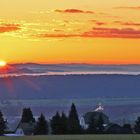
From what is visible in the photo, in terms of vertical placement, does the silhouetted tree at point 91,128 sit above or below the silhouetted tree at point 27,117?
below

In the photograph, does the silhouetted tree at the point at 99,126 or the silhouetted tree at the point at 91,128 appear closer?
the silhouetted tree at the point at 91,128

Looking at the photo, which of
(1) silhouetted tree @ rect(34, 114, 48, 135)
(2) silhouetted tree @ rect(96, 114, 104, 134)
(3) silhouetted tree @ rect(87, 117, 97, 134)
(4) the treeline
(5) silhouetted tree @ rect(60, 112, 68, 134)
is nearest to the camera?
(5) silhouetted tree @ rect(60, 112, 68, 134)

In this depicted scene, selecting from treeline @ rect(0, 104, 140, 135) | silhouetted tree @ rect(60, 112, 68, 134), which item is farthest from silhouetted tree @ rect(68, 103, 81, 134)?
silhouetted tree @ rect(60, 112, 68, 134)

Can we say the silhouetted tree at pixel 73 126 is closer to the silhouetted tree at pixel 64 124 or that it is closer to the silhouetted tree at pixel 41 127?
the silhouetted tree at pixel 64 124

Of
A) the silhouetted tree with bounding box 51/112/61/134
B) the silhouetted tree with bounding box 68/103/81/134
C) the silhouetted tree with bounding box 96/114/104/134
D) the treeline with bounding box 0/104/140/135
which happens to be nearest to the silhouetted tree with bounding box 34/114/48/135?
the treeline with bounding box 0/104/140/135

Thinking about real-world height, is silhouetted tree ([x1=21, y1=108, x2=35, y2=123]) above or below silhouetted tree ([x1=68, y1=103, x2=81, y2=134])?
above

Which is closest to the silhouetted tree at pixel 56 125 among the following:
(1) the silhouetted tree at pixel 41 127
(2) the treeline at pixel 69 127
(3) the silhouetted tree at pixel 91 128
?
(2) the treeline at pixel 69 127

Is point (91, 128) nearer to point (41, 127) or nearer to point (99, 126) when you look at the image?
point (99, 126)

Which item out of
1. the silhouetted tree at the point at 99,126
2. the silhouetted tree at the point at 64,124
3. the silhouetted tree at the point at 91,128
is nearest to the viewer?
the silhouetted tree at the point at 64,124

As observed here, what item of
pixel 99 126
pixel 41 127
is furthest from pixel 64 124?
pixel 99 126

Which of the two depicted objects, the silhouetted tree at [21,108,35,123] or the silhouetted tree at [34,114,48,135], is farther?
the silhouetted tree at [21,108,35,123]

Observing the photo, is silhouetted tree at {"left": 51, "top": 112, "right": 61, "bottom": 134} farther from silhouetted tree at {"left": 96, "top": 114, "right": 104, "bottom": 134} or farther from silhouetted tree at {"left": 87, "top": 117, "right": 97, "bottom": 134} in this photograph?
silhouetted tree at {"left": 96, "top": 114, "right": 104, "bottom": 134}

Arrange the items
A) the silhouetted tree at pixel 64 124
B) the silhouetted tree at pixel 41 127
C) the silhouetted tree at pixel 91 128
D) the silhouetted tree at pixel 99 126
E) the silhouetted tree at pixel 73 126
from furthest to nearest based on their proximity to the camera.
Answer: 1. the silhouetted tree at pixel 99 126
2. the silhouetted tree at pixel 91 128
3. the silhouetted tree at pixel 41 127
4. the silhouetted tree at pixel 64 124
5. the silhouetted tree at pixel 73 126

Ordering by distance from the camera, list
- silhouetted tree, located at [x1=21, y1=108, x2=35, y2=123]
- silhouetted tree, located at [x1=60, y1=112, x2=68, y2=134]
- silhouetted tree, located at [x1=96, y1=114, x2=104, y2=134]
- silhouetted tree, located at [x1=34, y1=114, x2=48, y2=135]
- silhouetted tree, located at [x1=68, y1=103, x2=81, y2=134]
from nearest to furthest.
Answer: silhouetted tree, located at [x1=68, y1=103, x2=81, y2=134]
silhouetted tree, located at [x1=60, y1=112, x2=68, y2=134]
silhouetted tree, located at [x1=34, y1=114, x2=48, y2=135]
silhouetted tree, located at [x1=96, y1=114, x2=104, y2=134]
silhouetted tree, located at [x1=21, y1=108, x2=35, y2=123]
